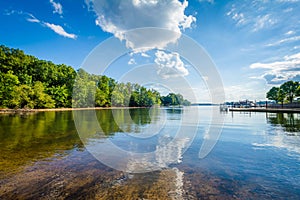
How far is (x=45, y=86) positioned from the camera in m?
51.6

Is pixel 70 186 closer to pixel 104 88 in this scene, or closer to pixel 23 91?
pixel 23 91

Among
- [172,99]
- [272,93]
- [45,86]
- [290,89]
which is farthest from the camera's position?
[172,99]

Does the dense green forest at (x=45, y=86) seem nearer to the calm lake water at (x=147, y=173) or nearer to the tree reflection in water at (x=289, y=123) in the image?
the calm lake water at (x=147, y=173)

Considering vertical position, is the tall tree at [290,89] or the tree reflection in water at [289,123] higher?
the tall tree at [290,89]

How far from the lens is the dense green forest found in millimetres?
40594

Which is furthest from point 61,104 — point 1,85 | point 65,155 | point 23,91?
point 65,155

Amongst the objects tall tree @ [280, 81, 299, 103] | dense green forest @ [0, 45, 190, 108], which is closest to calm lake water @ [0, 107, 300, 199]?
dense green forest @ [0, 45, 190, 108]

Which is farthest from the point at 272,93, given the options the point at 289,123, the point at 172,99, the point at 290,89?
the point at 172,99

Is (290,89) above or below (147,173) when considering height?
above

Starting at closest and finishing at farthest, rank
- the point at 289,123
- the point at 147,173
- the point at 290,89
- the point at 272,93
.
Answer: the point at 147,173
the point at 289,123
the point at 290,89
the point at 272,93

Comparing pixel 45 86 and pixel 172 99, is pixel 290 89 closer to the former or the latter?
pixel 45 86

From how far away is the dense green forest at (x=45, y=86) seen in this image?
40.6 metres

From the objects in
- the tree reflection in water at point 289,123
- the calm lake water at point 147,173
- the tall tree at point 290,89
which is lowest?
the calm lake water at point 147,173

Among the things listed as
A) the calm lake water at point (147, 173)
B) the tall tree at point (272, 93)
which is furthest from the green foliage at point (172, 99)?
the calm lake water at point (147, 173)
